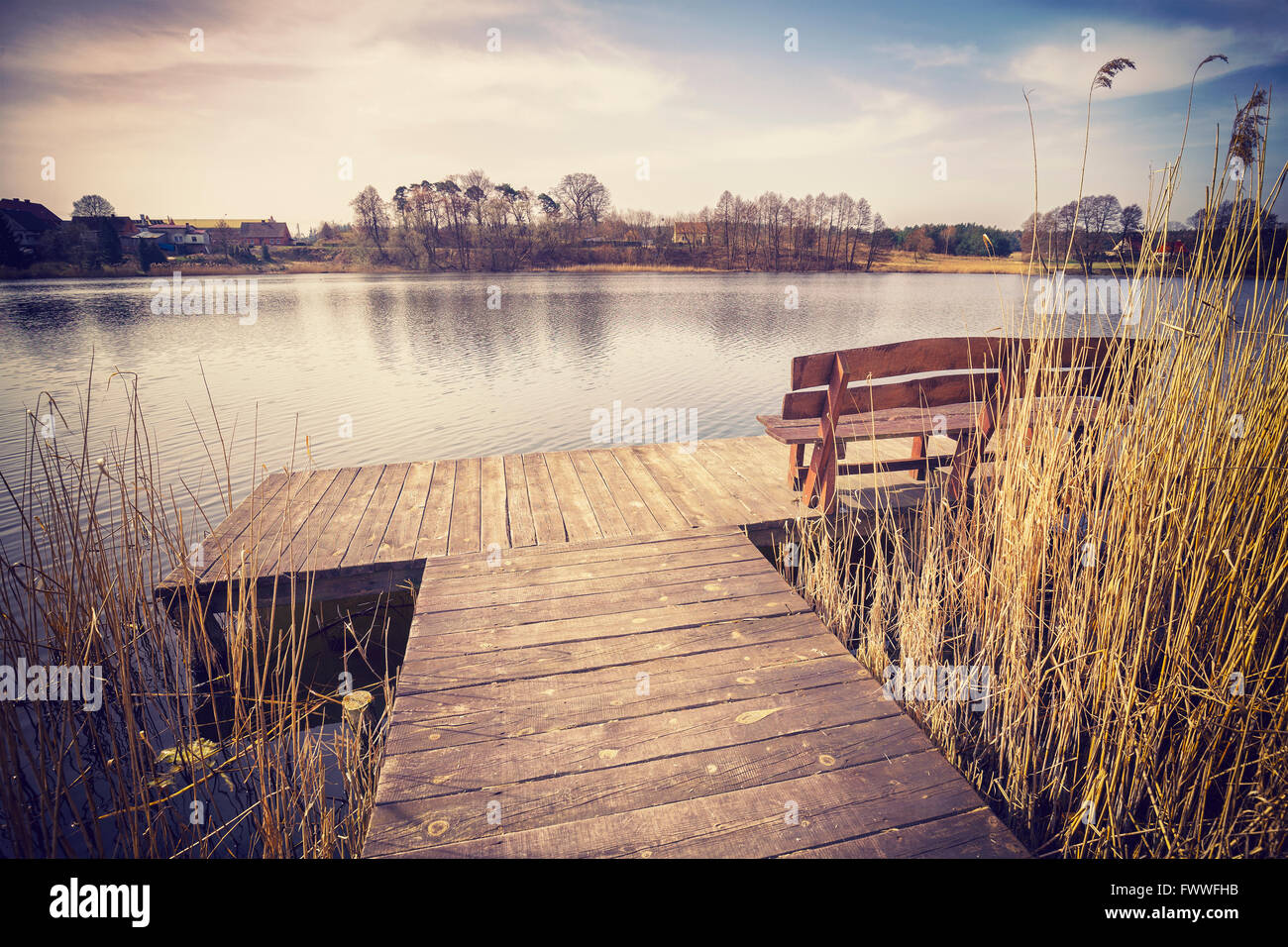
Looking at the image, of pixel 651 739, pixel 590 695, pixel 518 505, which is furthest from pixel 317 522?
pixel 651 739

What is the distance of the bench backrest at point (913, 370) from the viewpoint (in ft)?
9.91

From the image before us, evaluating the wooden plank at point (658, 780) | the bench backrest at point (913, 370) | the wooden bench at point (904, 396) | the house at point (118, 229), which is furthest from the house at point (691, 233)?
the wooden plank at point (658, 780)

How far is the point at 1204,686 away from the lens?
1785mm

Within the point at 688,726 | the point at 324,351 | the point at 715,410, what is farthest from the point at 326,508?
the point at 324,351

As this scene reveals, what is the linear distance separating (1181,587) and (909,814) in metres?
1.23

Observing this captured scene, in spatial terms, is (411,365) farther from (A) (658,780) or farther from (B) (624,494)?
(A) (658,780)

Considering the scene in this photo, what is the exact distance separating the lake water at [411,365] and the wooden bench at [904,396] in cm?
40

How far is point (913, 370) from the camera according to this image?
3.18 metres

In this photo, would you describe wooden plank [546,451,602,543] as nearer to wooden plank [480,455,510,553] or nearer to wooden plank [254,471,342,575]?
wooden plank [480,455,510,553]

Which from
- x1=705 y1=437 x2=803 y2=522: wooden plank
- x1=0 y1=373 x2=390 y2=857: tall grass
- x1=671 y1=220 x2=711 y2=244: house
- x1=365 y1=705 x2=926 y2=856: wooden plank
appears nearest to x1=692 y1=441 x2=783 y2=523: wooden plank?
x1=705 y1=437 x2=803 y2=522: wooden plank

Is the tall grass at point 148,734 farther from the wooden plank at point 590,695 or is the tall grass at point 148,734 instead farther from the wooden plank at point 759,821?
the wooden plank at point 759,821

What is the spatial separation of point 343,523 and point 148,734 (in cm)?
139

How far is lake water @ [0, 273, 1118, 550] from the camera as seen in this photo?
24.4 ft
